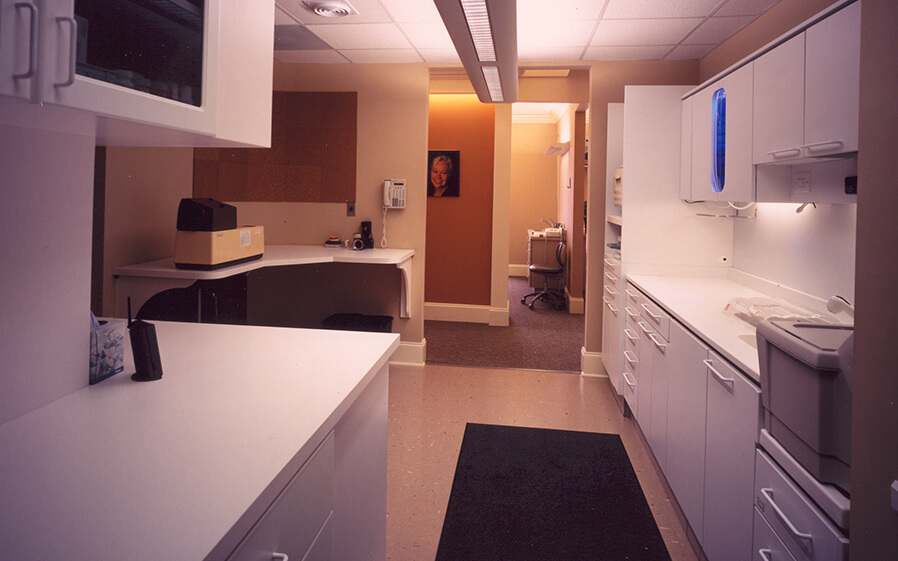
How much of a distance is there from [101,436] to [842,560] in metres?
1.56

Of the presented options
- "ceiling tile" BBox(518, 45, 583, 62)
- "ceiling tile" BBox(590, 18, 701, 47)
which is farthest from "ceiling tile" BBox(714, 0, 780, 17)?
"ceiling tile" BBox(518, 45, 583, 62)

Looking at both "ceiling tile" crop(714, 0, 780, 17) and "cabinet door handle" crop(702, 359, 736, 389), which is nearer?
"cabinet door handle" crop(702, 359, 736, 389)

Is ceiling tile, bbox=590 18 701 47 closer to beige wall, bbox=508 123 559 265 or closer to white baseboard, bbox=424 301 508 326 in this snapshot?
white baseboard, bbox=424 301 508 326

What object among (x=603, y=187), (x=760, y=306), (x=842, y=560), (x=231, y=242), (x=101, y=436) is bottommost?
(x=842, y=560)

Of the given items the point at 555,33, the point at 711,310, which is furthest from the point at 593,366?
the point at 555,33

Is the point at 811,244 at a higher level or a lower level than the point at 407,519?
higher

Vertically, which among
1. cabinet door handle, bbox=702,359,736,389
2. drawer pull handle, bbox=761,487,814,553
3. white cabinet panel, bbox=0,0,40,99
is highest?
white cabinet panel, bbox=0,0,40,99

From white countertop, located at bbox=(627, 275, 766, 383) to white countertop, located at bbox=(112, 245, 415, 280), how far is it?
6.09 ft

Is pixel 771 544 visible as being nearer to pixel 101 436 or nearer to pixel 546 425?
pixel 101 436

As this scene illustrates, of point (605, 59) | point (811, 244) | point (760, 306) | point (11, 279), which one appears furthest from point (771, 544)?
point (605, 59)

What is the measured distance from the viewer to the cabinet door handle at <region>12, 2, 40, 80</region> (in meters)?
0.68

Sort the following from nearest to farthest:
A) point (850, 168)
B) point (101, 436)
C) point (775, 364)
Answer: point (101, 436) < point (775, 364) < point (850, 168)

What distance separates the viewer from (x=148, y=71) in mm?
961

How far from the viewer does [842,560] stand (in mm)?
1208
